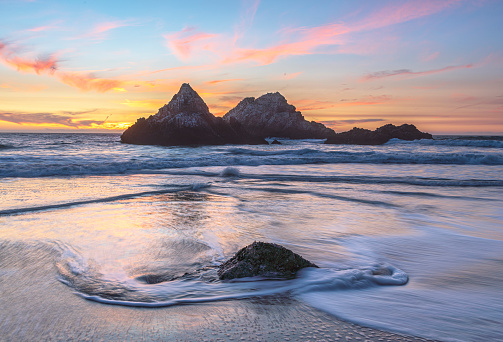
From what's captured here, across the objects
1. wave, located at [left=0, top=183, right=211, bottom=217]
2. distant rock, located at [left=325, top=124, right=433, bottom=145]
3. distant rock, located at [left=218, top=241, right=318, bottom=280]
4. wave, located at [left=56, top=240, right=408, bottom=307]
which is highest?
distant rock, located at [left=325, top=124, right=433, bottom=145]

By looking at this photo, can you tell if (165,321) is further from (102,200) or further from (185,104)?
(185,104)

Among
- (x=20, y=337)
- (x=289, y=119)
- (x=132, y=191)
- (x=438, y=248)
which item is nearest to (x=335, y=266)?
(x=438, y=248)

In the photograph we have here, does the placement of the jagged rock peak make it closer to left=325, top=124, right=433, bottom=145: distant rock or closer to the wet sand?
left=325, top=124, right=433, bottom=145: distant rock

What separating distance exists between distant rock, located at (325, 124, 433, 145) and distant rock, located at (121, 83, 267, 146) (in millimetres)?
17841

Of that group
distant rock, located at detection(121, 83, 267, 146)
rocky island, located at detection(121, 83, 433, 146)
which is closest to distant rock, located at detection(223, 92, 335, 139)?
rocky island, located at detection(121, 83, 433, 146)

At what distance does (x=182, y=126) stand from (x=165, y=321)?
43.3 m

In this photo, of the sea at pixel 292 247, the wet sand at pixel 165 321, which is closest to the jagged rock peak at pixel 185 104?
the sea at pixel 292 247

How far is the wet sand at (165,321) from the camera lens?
1.97 metres

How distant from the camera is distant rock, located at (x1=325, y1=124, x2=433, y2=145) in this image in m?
47.7

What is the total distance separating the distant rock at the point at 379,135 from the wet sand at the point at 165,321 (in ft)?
159

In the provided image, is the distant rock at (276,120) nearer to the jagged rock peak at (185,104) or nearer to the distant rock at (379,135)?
the distant rock at (379,135)

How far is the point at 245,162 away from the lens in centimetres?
1914

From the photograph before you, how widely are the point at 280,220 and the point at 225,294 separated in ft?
9.56

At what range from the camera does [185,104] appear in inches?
1804
